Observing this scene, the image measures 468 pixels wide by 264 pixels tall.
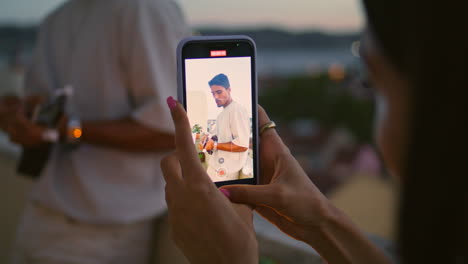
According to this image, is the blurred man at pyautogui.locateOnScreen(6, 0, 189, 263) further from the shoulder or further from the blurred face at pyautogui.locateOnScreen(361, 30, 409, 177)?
the blurred face at pyautogui.locateOnScreen(361, 30, 409, 177)

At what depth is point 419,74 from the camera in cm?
37

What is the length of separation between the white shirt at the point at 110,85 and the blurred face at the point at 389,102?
946mm

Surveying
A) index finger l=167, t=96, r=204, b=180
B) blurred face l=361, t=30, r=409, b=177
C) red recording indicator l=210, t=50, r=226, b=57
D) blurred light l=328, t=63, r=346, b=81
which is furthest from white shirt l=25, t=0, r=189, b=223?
blurred light l=328, t=63, r=346, b=81

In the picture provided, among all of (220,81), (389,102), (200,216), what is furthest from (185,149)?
(389,102)

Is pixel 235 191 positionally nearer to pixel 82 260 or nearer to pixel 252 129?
pixel 252 129

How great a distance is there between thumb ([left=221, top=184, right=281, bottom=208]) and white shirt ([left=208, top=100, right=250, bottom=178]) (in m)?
0.12

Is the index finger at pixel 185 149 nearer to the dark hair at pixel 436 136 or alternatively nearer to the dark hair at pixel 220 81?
the dark hair at pixel 220 81

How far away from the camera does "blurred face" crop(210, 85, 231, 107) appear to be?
2.75 feet

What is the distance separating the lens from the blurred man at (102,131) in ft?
4.44

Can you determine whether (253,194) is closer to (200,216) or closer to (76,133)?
→ (200,216)

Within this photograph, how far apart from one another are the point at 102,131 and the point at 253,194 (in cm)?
82

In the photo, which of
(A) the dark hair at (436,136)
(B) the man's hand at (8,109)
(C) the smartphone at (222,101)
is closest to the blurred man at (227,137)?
(C) the smartphone at (222,101)

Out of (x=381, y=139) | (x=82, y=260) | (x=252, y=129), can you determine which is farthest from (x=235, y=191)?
(x=82, y=260)

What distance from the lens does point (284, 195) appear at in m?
0.76
